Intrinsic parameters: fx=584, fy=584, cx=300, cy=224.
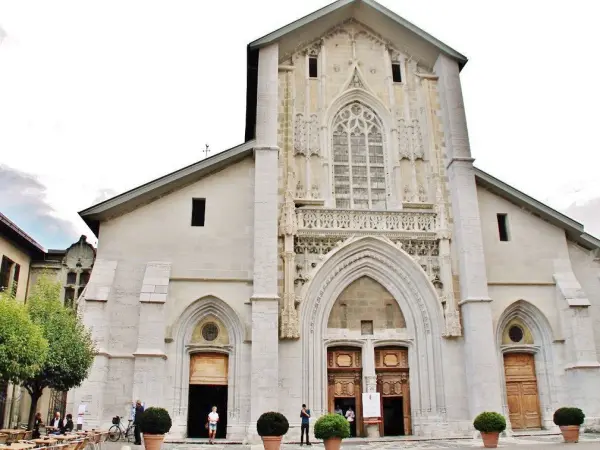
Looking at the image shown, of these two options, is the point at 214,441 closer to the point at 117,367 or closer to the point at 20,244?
the point at 117,367

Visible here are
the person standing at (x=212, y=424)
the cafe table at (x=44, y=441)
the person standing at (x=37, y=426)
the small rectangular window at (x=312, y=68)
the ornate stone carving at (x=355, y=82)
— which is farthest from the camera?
the small rectangular window at (x=312, y=68)

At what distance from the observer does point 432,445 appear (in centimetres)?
1811

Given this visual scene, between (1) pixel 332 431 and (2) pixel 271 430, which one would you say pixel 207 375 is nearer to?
(2) pixel 271 430

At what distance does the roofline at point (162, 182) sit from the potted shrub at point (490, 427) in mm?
12565

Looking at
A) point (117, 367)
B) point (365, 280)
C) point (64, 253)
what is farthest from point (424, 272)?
point (64, 253)

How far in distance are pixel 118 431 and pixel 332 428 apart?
302 inches

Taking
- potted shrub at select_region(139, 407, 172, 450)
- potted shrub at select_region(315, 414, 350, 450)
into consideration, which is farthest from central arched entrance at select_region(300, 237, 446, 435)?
potted shrub at select_region(139, 407, 172, 450)

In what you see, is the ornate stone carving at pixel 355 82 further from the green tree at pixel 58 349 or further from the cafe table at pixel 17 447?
the cafe table at pixel 17 447

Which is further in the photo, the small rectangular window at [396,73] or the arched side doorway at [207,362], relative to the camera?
the small rectangular window at [396,73]

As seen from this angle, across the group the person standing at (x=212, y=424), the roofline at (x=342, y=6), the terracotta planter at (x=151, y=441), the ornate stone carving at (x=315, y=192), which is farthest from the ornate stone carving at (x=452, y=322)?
the roofline at (x=342, y=6)

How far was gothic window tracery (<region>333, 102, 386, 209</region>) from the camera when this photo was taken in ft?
77.0

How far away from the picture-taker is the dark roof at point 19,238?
73.2ft

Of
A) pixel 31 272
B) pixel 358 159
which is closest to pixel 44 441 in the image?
pixel 31 272

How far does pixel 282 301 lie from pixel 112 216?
23.0ft
